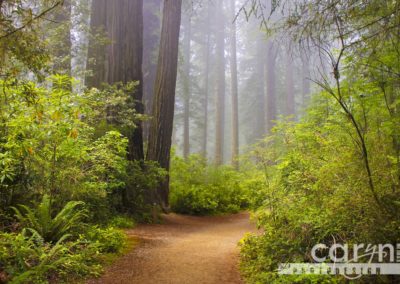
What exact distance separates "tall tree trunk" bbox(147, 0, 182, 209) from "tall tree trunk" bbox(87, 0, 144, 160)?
0.61 m

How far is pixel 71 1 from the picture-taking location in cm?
1227

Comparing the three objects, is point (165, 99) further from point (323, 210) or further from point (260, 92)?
point (260, 92)

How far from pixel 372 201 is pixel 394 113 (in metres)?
1.33

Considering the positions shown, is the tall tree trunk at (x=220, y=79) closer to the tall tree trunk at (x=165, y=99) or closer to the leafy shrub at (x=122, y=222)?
the tall tree trunk at (x=165, y=99)

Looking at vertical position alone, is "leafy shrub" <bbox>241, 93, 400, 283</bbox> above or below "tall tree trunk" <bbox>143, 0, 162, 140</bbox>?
below

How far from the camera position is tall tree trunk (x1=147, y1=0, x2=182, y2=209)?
10234mm

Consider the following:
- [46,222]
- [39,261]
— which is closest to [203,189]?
[46,222]

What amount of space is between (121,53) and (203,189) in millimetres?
5197

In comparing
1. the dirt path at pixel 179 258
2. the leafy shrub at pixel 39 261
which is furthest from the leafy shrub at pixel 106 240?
the leafy shrub at pixel 39 261

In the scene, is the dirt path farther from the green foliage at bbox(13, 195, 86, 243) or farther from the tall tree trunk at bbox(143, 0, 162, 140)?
the tall tree trunk at bbox(143, 0, 162, 140)

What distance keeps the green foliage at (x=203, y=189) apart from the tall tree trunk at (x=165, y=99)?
917 millimetres

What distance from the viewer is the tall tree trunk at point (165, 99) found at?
403 inches

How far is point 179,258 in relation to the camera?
5613mm

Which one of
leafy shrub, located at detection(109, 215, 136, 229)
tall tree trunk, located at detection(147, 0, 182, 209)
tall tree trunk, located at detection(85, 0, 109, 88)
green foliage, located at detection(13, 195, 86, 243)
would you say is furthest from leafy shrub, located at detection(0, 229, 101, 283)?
tall tree trunk, located at detection(85, 0, 109, 88)
